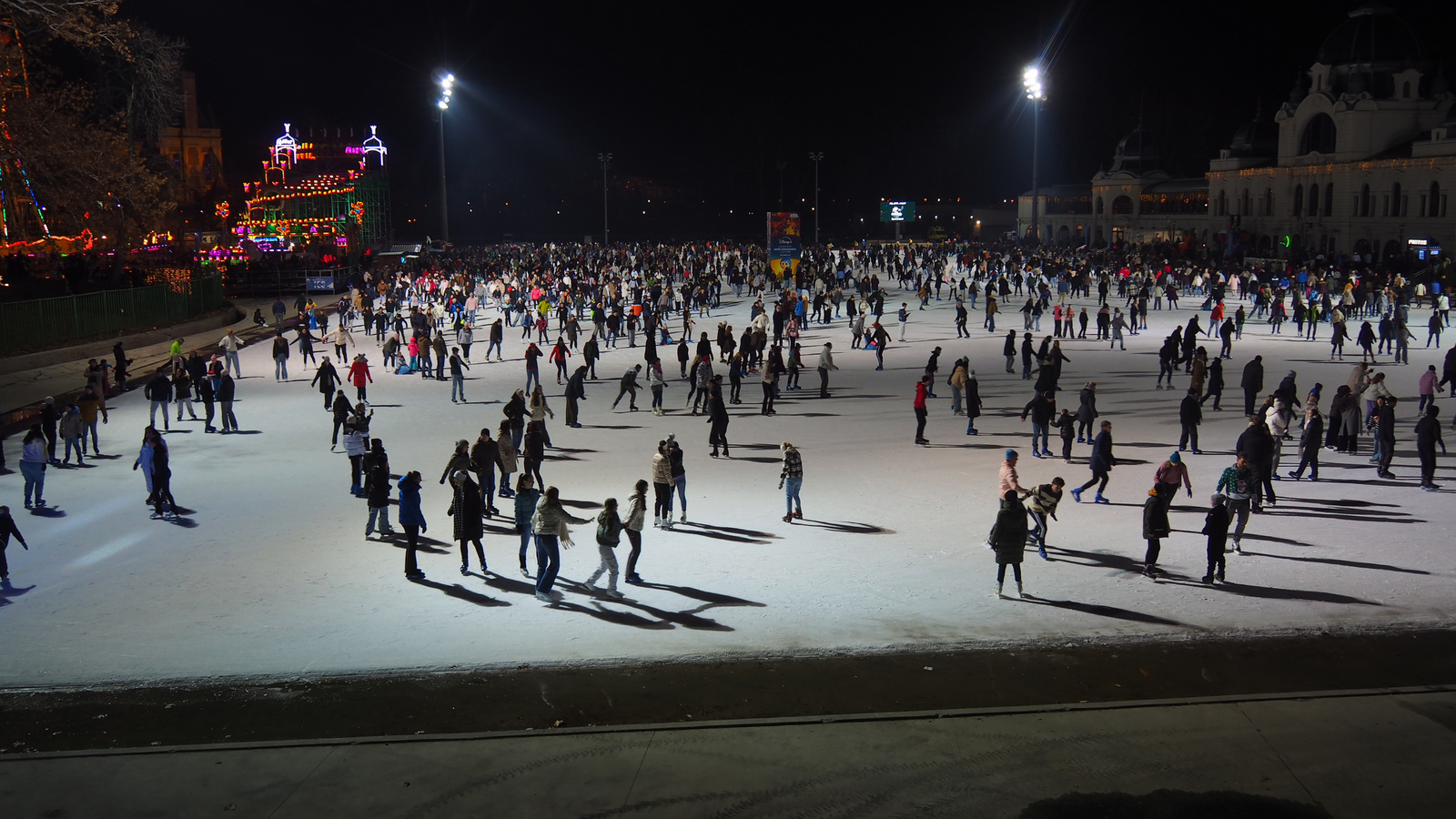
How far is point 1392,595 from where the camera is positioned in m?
10.1

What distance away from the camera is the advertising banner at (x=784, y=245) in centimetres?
4212

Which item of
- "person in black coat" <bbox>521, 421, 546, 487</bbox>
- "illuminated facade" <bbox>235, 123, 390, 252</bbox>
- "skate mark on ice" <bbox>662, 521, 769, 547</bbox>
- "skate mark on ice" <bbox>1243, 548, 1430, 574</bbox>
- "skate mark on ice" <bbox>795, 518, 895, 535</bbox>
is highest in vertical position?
"illuminated facade" <bbox>235, 123, 390, 252</bbox>

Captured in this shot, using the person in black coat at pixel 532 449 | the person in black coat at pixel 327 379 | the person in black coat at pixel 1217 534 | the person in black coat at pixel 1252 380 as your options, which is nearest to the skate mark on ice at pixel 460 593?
the person in black coat at pixel 532 449

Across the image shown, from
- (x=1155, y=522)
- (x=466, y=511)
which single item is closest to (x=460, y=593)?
(x=466, y=511)

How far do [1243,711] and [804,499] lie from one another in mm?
6564

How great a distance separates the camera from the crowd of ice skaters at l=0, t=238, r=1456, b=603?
11016mm

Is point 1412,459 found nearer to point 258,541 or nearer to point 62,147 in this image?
point 258,541

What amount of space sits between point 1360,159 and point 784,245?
116 ft

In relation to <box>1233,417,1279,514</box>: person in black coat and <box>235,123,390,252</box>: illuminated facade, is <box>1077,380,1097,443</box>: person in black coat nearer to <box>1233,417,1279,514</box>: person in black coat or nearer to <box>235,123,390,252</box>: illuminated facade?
<box>1233,417,1279,514</box>: person in black coat

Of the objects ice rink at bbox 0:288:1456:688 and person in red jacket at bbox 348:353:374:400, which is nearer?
ice rink at bbox 0:288:1456:688

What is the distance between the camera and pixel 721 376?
1902 cm

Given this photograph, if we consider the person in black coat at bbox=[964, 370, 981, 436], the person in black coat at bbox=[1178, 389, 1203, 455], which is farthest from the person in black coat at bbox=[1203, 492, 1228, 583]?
the person in black coat at bbox=[964, 370, 981, 436]

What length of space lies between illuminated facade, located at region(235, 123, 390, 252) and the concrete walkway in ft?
172

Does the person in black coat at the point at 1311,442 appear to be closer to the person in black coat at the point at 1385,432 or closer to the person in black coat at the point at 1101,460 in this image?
the person in black coat at the point at 1385,432
